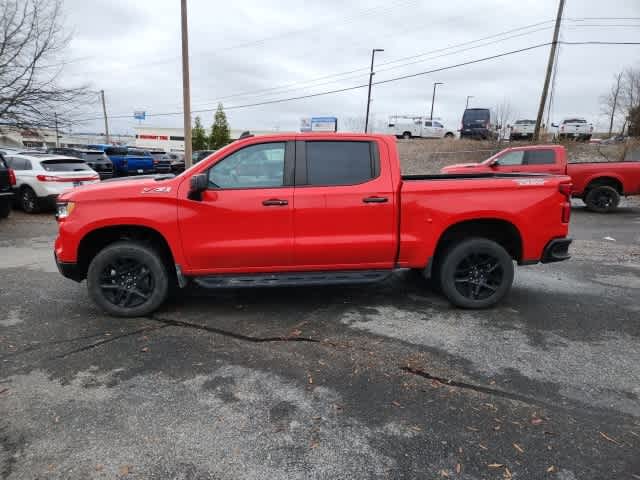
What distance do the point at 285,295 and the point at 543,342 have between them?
285 cm

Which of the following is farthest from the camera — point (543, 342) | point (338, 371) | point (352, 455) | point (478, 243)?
point (478, 243)

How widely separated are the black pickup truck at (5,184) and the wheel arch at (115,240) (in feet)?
24.7

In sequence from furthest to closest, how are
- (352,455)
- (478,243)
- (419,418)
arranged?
(478,243), (419,418), (352,455)

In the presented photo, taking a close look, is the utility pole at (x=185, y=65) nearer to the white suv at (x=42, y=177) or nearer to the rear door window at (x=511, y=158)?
the white suv at (x=42, y=177)

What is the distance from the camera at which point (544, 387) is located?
3219mm

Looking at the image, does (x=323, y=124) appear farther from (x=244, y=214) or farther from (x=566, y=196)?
(x=244, y=214)

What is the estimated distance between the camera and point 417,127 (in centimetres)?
3534

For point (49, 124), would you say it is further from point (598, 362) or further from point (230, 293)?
point (598, 362)

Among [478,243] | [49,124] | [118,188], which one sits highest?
[49,124]

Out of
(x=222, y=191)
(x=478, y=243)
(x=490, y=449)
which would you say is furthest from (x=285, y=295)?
(x=490, y=449)

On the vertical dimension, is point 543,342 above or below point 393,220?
below

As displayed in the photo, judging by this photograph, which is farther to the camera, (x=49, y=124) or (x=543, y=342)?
(x=49, y=124)

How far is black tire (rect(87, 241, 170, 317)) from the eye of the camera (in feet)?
14.5

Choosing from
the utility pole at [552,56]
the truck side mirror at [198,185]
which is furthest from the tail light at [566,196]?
the utility pole at [552,56]
